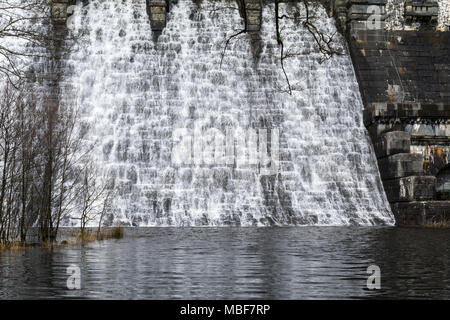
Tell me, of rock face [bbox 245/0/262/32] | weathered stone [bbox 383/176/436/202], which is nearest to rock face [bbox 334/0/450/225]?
weathered stone [bbox 383/176/436/202]

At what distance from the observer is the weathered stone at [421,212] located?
985 inches

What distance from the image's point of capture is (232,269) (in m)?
10.9

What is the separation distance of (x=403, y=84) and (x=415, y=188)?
27.2 ft

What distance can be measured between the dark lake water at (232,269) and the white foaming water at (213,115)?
9.54 m

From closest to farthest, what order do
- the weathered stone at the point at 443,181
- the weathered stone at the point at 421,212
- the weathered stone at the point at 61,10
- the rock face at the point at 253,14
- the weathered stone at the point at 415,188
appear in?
the weathered stone at the point at 421,212, the weathered stone at the point at 415,188, the weathered stone at the point at 443,181, the weathered stone at the point at 61,10, the rock face at the point at 253,14

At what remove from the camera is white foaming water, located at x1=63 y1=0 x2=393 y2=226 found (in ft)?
88.5

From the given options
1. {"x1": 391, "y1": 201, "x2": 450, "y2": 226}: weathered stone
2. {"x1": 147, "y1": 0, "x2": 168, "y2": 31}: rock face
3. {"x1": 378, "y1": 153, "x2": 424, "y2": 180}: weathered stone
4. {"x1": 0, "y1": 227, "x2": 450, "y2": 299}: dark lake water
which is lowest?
{"x1": 0, "y1": 227, "x2": 450, "y2": 299}: dark lake water

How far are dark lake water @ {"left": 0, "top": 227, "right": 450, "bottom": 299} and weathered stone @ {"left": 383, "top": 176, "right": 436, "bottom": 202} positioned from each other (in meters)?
8.91

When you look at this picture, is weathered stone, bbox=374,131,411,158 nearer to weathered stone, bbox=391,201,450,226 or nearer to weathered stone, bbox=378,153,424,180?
weathered stone, bbox=378,153,424,180

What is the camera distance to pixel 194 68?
32.0 meters

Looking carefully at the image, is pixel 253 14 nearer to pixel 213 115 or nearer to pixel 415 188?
pixel 213 115

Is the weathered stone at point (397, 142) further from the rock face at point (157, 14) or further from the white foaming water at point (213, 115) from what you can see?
the rock face at point (157, 14)

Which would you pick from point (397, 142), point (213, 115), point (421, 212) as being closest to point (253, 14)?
point (213, 115)

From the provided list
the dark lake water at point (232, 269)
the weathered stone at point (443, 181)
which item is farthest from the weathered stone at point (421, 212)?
the dark lake water at point (232, 269)
